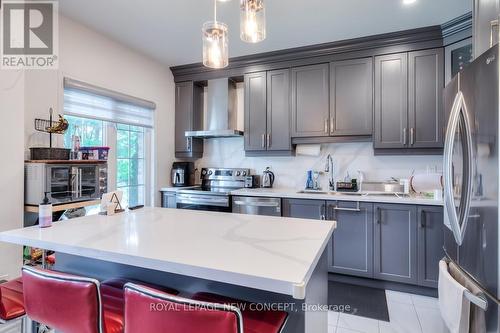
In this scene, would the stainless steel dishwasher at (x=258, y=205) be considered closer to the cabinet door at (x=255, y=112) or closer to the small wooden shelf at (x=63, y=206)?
the cabinet door at (x=255, y=112)

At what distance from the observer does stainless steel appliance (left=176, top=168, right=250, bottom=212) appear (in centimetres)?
326

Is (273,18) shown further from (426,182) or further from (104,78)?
(426,182)

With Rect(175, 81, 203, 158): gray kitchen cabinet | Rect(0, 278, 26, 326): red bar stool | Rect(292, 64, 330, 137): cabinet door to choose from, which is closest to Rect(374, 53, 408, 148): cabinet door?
Rect(292, 64, 330, 137): cabinet door

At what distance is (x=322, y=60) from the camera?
10.4 feet

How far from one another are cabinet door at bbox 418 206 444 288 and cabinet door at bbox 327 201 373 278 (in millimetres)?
418

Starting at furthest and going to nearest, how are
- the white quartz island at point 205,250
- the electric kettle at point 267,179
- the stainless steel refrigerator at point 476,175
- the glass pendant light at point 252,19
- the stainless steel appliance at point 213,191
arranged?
1. the electric kettle at point 267,179
2. the stainless steel appliance at point 213,191
3. the glass pendant light at point 252,19
4. the stainless steel refrigerator at point 476,175
5. the white quartz island at point 205,250

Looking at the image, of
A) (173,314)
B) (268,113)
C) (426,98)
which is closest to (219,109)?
(268,113)

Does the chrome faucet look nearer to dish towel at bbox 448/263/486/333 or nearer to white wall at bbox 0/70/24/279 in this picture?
dish towel at bbox 448/263/486/333

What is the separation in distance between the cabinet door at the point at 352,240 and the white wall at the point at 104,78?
2.33 metres

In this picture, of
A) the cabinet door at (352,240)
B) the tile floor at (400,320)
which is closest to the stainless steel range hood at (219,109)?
the cabinet door at (352,240)

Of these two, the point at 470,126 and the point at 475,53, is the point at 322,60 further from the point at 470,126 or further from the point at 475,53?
the point at 470,126

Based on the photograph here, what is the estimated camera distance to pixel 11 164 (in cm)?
191

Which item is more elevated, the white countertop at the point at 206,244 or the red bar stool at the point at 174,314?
the white countertop at the point at 206,244

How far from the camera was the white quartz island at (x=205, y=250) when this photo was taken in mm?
913
